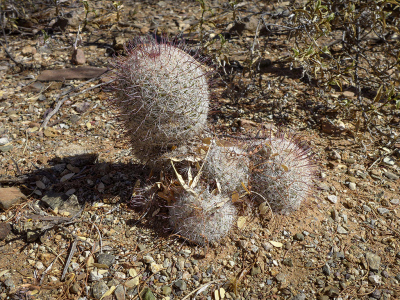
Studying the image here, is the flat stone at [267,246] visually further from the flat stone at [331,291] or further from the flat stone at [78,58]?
the flat stone at [78,58]

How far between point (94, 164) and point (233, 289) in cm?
180

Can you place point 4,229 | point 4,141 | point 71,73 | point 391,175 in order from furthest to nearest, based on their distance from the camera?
1. point 71,73
2. point 4,141
3. point 391,175
4. point 4,229

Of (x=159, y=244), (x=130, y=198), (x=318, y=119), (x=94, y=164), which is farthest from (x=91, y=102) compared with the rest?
(x=318, y=119)

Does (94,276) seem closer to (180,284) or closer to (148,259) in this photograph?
(148,259)

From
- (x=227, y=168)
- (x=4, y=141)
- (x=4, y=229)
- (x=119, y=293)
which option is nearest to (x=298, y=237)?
(x=227, y=168)

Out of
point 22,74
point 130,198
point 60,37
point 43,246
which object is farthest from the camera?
point 60,37

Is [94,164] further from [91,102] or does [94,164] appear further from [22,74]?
[22,74]

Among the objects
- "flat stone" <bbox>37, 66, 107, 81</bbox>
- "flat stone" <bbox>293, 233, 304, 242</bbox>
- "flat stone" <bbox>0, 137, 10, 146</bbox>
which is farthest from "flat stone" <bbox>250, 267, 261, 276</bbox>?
"flat stone" <bbox>37, 66, 107, 81</bbox>

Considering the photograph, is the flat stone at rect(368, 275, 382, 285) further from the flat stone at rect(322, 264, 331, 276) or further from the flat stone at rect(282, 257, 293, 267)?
the flat stone at rect(282, 257, 293, 267)

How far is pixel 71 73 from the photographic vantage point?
177 inches

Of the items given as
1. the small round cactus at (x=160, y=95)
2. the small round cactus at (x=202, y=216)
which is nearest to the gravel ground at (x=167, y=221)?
the small round cactus at (x=202, y=216)

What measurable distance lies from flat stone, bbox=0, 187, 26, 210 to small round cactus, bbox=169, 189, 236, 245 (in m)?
1.35

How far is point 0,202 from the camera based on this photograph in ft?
9.00

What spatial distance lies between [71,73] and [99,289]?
3.15m
